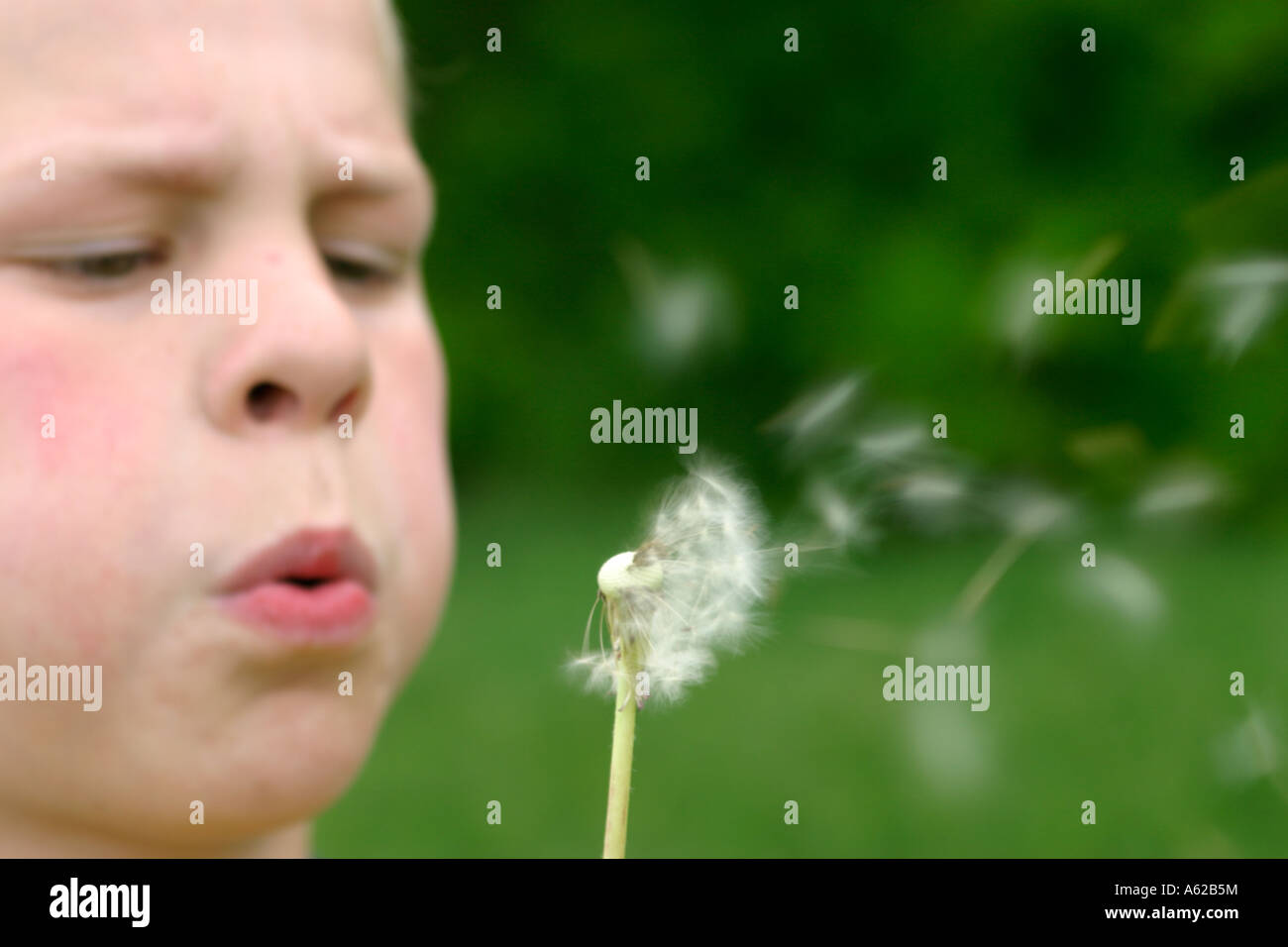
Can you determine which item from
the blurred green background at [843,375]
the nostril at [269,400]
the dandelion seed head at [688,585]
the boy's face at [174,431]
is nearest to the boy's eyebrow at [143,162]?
the boy's face at [174,431]

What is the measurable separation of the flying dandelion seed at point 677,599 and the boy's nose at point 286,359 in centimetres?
18

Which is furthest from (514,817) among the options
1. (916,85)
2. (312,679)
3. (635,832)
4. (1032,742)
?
(916,85)

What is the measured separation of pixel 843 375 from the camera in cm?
224

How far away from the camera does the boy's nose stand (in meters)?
0.78

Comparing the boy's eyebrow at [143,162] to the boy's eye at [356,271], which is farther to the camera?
the boy's eye at [356,271]

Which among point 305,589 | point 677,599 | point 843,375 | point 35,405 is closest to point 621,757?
point 677,599

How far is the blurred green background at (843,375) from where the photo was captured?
2.18 metres

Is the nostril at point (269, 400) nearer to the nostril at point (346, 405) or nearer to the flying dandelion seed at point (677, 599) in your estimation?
the nostril at point (346, 405)

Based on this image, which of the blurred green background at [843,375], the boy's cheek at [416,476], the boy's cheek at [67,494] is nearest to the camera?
the boy's cheek at [67,494]

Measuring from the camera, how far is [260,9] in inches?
33.1

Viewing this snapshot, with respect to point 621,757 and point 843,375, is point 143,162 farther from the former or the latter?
point 843,375

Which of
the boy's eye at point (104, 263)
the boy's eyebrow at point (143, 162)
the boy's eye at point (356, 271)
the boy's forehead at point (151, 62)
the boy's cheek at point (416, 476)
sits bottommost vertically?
the boy's cheek at point (416, 476)

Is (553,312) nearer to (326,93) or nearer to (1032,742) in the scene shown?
(1032,742)

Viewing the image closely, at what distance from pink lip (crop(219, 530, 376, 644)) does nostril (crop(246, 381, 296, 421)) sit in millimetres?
66
